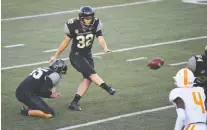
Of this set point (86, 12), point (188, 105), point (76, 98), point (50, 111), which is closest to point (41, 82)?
point (50, 111)

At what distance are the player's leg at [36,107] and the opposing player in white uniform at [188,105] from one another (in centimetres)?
345

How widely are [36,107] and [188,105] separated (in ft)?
12.2

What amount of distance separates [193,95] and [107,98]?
4278 mm

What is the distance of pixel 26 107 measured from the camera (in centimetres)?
1138

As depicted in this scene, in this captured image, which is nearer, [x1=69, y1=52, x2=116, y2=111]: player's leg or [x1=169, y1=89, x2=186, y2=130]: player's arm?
[x1=169, y1=89, x2=186, y2=130]: player's arm

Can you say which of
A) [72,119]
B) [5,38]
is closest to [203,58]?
[72,119]

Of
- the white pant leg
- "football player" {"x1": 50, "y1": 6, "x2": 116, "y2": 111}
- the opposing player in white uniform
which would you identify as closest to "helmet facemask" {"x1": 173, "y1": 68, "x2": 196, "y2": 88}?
the opposing player in white uniform

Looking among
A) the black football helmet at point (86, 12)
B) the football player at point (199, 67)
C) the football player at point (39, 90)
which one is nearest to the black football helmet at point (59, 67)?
the football player at point (39, 90)

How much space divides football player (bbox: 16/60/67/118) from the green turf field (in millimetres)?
149

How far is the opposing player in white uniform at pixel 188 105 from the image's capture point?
25.5 ft

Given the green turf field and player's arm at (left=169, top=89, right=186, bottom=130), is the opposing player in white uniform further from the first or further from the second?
the green turf field

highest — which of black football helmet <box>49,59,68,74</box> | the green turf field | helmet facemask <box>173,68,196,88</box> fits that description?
helmet facemask <box>173,68,196,88</box>

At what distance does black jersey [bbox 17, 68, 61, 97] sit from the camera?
1080 centimetres

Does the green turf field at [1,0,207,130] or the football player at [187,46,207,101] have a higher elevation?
the football player at [187,46,207,101]
